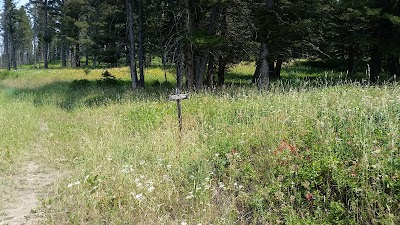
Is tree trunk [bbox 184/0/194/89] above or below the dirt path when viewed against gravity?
above

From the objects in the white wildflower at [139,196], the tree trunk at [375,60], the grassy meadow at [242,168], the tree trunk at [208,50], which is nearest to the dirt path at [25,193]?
the grassy meadow at [242,168]

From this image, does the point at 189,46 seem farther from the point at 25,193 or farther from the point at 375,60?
the point at 375,60

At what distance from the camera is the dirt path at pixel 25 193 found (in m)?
4.02

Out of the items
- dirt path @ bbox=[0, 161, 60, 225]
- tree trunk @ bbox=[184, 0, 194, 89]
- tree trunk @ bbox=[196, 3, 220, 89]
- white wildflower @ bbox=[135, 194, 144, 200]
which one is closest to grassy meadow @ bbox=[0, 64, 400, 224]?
white wildflower @ bbox=[135, 194, 144, 200]

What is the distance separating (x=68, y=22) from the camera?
40656 millimetres

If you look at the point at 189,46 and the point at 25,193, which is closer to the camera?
the point at 25,193

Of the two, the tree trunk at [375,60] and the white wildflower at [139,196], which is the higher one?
the tree trunk at [375,60]

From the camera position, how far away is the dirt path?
402cm

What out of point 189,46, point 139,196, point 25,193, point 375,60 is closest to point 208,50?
point 189,46

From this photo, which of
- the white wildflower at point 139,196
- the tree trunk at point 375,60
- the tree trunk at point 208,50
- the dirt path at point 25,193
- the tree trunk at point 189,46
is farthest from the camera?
the tree trunk at point 375,60

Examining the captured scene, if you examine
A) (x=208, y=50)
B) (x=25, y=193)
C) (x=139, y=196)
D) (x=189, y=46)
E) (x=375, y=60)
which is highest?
(x=189, y=46)

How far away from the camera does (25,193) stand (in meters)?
4.88

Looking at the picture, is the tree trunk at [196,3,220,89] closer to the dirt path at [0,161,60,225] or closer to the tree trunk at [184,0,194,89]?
the tree trunk at [184,0,194,89]

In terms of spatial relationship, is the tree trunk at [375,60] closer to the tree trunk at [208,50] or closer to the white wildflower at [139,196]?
the tree trunk at [208,50]
